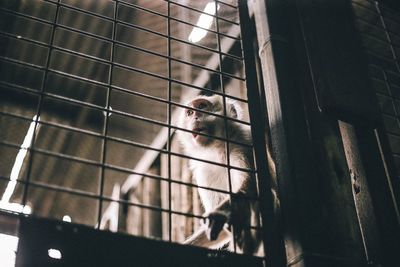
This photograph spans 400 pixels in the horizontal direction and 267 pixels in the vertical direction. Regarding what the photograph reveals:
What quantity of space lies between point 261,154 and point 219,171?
1304 mm

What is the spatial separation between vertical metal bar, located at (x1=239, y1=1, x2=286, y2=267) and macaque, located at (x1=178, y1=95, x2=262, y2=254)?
0.25m

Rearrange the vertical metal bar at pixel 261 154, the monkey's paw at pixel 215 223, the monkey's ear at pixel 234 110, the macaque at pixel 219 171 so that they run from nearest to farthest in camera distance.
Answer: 1. the vertical metal bar at pixel 261 154
2. the monkey's paw at pixel 215 223
3. the macaque at pixel 219 171
4. the monkey's ear at pixel 234 110

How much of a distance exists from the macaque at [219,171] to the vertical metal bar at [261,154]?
0.25 meters

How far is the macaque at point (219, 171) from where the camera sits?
2.55 meters

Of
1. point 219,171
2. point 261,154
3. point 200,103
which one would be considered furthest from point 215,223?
point 200,103

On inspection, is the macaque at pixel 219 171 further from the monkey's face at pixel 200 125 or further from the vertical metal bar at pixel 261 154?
the vertical metal bar at pixel 261 154

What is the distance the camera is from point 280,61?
234 cm

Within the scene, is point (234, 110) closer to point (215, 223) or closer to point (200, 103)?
point (200, 103)

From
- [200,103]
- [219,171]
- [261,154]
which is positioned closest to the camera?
[261,154]

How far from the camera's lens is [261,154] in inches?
87.8

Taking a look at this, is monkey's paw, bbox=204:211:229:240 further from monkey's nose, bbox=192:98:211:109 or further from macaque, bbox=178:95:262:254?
monkey's nose, bbox=192:98:211:109

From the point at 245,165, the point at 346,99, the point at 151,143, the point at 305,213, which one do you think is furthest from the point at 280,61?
the point at 151,143

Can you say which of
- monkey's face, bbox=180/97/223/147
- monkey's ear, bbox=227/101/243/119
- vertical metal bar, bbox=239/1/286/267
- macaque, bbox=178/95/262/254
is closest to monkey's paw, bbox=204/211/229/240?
macaque, bbox=178/95/262/254

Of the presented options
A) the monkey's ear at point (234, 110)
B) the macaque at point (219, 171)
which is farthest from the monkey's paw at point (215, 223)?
the monkey's ear at point (234, 110)
